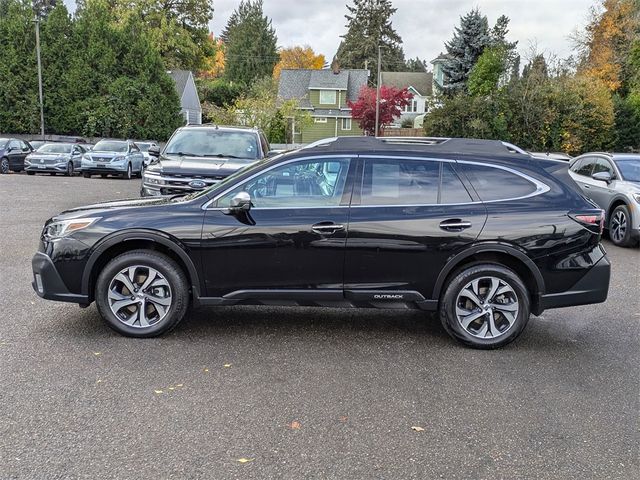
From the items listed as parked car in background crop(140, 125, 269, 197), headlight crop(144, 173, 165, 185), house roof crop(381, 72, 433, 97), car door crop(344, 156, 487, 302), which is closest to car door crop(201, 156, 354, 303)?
car door crop(344, 156, 487, 302)

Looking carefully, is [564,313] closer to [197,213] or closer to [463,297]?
[463,297]

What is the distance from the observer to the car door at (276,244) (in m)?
4.95

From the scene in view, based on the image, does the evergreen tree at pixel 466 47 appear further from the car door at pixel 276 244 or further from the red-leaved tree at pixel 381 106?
the car door at pixel 276 244

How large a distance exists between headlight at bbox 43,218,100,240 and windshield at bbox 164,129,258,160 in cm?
612

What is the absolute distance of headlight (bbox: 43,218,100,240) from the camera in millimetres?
4988

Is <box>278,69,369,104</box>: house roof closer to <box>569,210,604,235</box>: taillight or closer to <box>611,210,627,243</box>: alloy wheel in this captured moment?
<box>611,210,627,243</box>: alloy wheel

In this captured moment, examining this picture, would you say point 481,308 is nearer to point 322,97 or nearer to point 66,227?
point 66,227

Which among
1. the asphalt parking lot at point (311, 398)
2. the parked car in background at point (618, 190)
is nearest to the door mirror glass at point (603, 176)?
the parked car in background at point (618, 190)

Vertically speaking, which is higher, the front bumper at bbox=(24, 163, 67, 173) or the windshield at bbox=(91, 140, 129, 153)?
the windshield at bbox=(91, 140, 129, 153)

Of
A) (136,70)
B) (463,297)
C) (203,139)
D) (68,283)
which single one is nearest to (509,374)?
(463,297)

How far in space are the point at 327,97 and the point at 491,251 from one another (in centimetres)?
5348

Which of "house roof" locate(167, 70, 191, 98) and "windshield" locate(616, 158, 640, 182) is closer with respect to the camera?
"windshield" locate(616, 158, 640, 182)

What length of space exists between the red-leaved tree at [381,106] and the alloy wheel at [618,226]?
40051 mm

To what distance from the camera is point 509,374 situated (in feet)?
14.9
